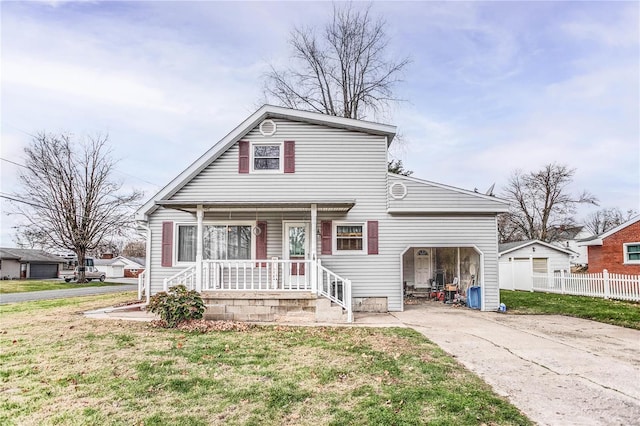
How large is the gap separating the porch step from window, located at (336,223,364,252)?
258 centimetres

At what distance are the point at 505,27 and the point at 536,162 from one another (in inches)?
1188

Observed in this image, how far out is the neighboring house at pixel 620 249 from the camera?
19.6m

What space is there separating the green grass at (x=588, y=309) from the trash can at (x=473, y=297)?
0.97 meters

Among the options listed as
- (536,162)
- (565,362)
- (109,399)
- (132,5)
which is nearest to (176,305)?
(109,399)

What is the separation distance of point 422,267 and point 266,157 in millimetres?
8991

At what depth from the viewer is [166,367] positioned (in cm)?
613

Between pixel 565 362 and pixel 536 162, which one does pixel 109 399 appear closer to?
pixel 565 362

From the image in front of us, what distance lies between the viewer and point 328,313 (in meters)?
10.5

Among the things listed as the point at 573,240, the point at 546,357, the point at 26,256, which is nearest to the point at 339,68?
the point at 546,357

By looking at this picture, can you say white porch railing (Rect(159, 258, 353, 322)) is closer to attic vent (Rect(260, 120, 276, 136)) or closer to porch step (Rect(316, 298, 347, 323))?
porch step (Rect(316, 298, 347, 323))

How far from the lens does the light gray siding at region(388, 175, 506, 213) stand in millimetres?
12844

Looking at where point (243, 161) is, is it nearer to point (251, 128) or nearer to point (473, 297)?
point (251, 128)

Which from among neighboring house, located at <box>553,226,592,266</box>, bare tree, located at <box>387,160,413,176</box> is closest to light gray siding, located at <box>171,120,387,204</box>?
bare tree, located at <box>387,160,413,176</box>

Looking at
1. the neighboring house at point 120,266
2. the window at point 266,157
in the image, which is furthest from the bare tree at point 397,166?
the neighboring house at point 120,266
